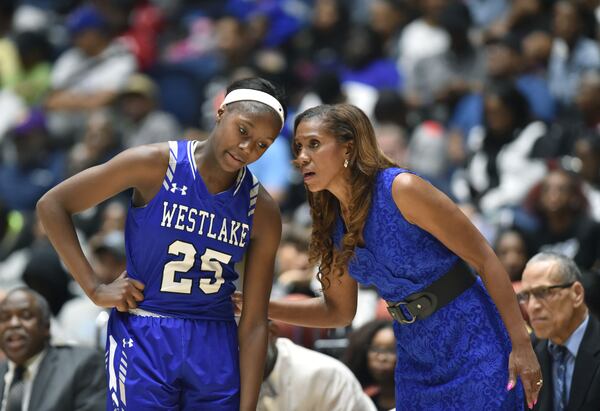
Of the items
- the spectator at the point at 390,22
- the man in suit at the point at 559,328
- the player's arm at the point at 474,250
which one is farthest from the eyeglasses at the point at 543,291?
the spectator at the point at 390,22

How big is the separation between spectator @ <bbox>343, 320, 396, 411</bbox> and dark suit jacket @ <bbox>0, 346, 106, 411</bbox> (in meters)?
1.38

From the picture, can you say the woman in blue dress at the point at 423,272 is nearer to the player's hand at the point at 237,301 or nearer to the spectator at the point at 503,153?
the player's hand at the point at 237,301

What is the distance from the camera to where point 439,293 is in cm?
421

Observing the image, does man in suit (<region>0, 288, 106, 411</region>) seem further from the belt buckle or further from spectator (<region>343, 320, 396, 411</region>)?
the belt buckle

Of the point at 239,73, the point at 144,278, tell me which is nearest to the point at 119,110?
the point at 239,73

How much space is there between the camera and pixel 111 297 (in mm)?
4219

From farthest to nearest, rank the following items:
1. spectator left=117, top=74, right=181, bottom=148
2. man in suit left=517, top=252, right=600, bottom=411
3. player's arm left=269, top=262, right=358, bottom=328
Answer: spectator left=117, top=74, right=181, bottom=148, man in suit left=517, top=252, right=600, bottom=411, player's arm left=269, top=262, right=358, bottom=328

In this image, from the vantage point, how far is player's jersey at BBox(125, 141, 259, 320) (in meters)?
4.21

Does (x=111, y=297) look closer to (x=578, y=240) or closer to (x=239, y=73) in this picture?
(x=578, y=240)

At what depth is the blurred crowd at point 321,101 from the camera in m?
7.82

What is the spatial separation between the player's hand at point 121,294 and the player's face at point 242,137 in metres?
0.56

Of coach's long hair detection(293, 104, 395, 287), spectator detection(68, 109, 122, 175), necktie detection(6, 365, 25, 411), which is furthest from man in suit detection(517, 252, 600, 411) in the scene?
spectator detection(68, 109, 122, 175)

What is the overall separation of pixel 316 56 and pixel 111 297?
7584 millimetres

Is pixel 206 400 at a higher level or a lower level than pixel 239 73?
lower
